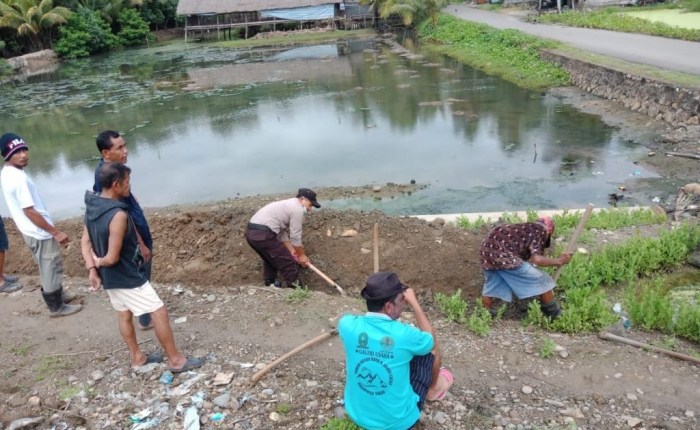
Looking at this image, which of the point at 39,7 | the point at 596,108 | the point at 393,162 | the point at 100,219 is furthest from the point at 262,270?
the point at 39,7

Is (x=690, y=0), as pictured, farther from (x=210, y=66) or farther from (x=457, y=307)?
(x=457, y=307)

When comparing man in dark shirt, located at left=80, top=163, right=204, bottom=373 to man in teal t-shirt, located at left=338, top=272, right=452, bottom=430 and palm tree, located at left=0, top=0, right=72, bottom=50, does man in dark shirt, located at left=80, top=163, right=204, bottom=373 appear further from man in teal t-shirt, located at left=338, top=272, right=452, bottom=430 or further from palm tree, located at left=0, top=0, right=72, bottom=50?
palm tree, located at left=0, top=0, right=72, bottom=50

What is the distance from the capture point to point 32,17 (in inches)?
1201

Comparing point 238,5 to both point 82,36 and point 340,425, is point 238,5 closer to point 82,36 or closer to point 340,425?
point 82,36

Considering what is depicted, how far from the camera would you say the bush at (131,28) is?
35750mm

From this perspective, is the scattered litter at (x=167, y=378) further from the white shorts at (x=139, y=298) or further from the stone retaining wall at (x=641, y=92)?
the stone retaining wall at (x=641, y=92)

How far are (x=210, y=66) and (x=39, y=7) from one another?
13684mm

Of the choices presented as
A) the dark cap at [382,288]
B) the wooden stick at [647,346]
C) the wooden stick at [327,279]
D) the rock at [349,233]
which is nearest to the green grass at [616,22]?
the rock at [349,233]

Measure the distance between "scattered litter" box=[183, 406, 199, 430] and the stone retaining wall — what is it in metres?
11.0

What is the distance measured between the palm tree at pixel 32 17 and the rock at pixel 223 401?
34079 mm

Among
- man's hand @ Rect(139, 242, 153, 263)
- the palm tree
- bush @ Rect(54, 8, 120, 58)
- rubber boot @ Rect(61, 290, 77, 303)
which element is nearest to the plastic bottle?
man's hand @ Rect(139, 242, 153, 263)

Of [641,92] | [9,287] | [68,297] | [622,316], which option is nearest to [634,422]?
[622,316]

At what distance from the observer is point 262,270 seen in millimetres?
6195

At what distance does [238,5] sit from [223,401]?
35433 mm
